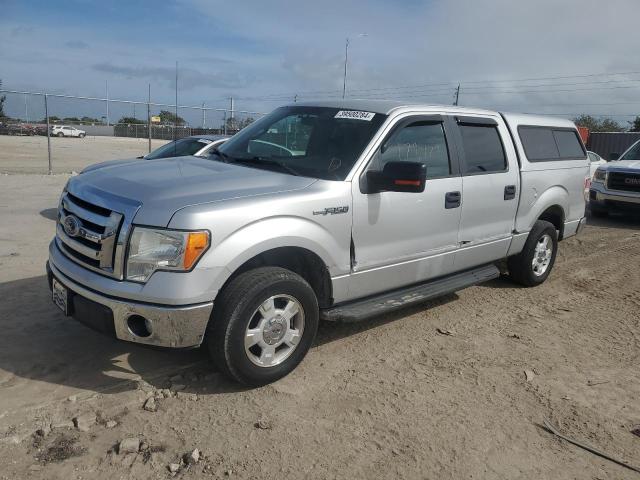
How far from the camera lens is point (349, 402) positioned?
3.64 meters

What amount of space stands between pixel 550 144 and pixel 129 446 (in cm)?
542

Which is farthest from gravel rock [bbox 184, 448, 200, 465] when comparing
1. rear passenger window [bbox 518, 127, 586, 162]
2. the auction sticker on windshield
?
rear passenger window [bbox 518, 127, 586, 162]

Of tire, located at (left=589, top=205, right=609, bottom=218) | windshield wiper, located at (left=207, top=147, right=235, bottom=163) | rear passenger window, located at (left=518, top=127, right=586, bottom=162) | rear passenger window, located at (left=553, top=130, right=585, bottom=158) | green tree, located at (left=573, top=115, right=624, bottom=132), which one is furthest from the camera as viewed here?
green tree, located at (left=573, top=115, right=624, bottom=132)

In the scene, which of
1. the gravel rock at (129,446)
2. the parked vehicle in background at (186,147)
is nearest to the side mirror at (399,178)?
the gravel rock at (129,446)

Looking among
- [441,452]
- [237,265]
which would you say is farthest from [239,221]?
[441,452]

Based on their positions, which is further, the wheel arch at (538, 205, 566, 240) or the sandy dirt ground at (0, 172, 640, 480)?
the wheel arch at (538, 205, 566, 240)

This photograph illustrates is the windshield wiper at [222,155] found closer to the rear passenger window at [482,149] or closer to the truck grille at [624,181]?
the rear passenger window at [482,149]

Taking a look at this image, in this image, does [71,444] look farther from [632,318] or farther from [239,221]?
[632,318]

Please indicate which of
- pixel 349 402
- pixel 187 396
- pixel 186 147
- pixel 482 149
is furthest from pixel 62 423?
pixel 186 147

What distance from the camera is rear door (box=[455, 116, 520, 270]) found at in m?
4.99

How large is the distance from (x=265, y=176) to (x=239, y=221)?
2.19 ft

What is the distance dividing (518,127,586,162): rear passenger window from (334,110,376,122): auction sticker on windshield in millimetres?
2210

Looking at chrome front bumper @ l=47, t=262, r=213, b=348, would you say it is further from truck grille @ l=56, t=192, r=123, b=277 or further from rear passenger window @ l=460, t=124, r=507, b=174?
rear passenger window @ l=460, t=124, r=507, b=174

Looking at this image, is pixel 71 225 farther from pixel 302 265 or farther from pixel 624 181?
pixel 624 181
